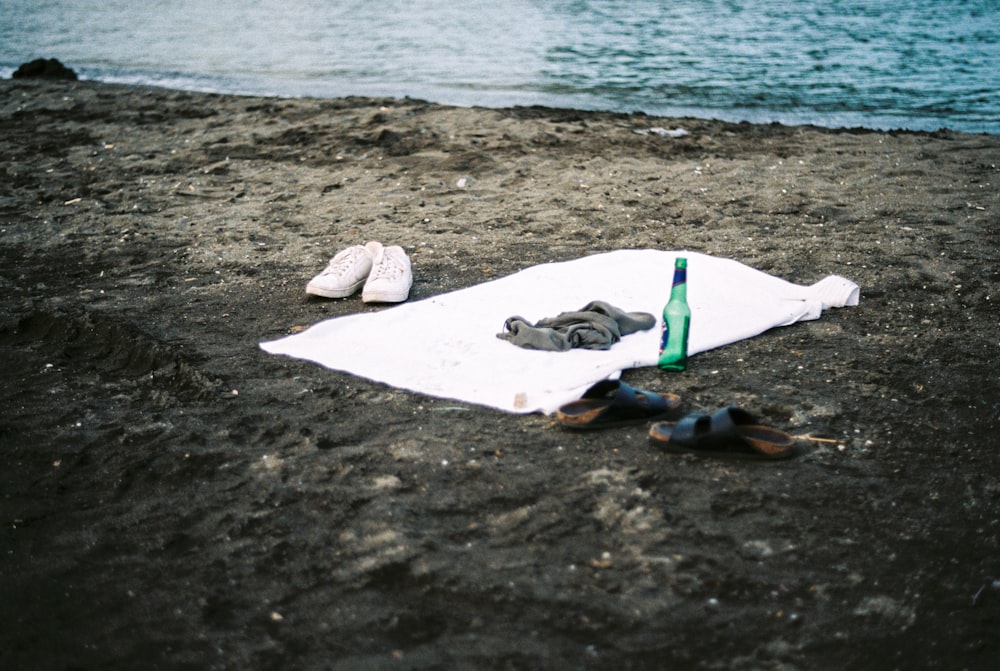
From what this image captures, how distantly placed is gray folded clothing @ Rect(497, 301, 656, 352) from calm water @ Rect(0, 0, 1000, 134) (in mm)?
6465

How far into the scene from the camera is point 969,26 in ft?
56.1

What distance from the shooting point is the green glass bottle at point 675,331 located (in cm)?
366

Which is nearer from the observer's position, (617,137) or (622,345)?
(622,345)

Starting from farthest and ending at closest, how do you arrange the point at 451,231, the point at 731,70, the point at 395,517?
1. the point at 731,70
2. the point at 451,231
3. the point at 395,517

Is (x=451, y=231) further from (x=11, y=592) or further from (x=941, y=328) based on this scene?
(x=11, y=592)

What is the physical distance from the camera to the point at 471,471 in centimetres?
296

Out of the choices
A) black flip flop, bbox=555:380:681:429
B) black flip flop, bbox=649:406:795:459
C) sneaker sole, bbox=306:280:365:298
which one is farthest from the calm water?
black flip flop, bbox=649:406:795:459

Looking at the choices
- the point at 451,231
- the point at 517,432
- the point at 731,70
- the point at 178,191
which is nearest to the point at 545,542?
the point at 517,432

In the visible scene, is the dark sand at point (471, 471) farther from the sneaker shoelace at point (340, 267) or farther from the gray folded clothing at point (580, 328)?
the gray folded clothing at point (580, 328)

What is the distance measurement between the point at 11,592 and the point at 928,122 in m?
10.0

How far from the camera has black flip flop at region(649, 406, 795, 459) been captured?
297 cm

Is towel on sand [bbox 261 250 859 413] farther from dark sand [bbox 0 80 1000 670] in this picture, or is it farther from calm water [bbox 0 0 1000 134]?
calm water [bbox 0 0 1000 134]

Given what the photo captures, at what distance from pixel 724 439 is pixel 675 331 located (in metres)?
0.85

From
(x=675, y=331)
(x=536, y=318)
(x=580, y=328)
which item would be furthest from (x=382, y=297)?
(x=675, y=331)
